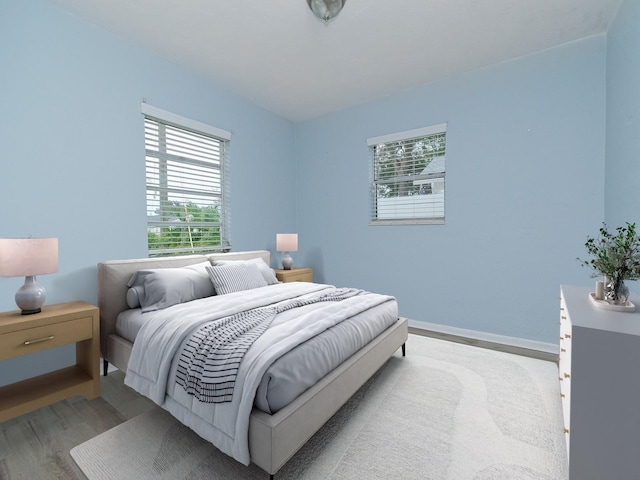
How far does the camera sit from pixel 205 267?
113 inches

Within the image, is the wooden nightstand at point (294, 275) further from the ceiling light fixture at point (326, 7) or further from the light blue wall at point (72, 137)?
the ceiling light fixture at point (326, 7)

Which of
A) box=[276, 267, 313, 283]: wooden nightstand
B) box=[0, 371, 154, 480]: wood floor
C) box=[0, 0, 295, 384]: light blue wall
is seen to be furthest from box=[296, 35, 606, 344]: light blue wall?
box=[0, 371, 154, 480]: wood floor

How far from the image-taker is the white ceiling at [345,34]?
2326mm

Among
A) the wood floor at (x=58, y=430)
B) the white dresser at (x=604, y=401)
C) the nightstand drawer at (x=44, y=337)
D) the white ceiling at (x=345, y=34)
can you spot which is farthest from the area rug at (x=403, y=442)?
the white ceiling at (x=345, y=34)

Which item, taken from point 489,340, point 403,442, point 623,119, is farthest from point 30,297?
point 623,119

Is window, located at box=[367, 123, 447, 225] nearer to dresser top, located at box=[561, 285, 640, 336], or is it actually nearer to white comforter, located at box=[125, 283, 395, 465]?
white comforter, located at box=[125, 283, 395, 465]

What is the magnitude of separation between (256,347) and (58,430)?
1443 mm

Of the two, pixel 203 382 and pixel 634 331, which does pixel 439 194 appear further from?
pixel 203 382

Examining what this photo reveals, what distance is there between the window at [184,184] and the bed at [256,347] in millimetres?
382

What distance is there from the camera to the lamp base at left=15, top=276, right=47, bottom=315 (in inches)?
77.0

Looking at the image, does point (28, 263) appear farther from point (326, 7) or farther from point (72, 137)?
point (326, 7)

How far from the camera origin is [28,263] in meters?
1.91

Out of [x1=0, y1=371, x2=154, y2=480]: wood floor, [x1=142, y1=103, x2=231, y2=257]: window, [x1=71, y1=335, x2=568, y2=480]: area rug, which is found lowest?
[x1=0, y1=371, x2=154, y2=480]: wood floor

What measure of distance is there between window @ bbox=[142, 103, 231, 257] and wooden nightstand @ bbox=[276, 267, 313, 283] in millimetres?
778
